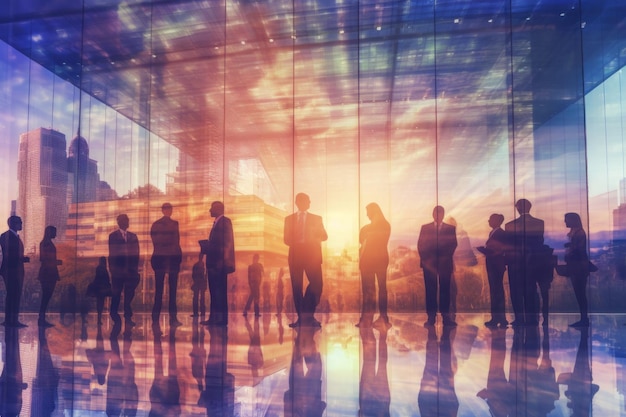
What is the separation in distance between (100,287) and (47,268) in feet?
2.91

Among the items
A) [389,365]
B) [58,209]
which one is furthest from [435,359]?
[58,209]

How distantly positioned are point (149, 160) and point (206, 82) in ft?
5.63

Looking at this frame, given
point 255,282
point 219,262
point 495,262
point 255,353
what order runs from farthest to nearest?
point 255,282 → point 219,262 → point 495,262 → point 255,353

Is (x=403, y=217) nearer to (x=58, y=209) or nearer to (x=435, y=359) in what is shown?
(x=435, y=359)

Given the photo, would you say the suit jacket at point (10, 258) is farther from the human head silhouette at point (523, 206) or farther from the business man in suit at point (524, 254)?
the human head silhouette at point (523, 206)

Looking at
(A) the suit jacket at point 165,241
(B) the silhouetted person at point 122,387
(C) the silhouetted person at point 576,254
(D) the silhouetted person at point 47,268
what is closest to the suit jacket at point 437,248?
(C) the silhouetted person at point 576,254

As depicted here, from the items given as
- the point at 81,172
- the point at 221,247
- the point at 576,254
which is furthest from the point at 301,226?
the point at 81,172

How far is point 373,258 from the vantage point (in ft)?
24.5

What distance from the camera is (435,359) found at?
363 cm

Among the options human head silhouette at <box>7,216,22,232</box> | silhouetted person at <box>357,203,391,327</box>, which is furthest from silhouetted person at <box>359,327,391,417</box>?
human head silhouette at <box>7,216,22,232</box>

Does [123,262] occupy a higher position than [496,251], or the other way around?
[496,251]

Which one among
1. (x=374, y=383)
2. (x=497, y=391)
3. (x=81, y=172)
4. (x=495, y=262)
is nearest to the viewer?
(x=497, y=391)

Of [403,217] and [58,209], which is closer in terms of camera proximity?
[403,217]

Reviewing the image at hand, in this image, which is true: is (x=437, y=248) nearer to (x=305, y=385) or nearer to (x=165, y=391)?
(x=305, y=385)
